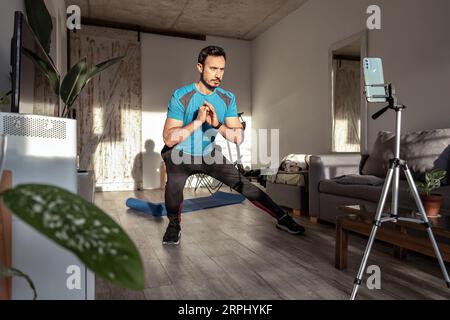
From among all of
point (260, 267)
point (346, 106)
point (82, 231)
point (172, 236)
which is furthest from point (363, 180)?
point (82, 231)

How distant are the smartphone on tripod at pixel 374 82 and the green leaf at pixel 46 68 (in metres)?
1.50

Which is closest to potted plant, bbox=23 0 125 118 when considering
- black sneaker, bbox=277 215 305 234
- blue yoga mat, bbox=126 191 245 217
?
black sneaker, bbox=277 215 305 234

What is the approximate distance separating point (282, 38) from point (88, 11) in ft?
11.0

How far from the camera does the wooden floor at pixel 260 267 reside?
1.62 m

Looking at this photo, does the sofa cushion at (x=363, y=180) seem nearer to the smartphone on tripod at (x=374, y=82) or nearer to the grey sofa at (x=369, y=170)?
the grey sofa at (x=369, y=170)

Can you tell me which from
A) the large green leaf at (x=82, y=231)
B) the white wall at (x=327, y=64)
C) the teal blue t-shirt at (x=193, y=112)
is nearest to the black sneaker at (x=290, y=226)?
the teal blue t-shirt at (x=193, y=112)

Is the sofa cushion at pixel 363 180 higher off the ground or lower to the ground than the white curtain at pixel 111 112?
lower

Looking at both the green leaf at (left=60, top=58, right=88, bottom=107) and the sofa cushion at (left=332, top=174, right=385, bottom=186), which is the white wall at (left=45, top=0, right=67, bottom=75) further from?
the sofa cushion at (left=332, top=174, right=385, bottom=186)

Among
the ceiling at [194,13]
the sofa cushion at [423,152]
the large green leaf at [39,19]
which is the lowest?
the sofa cushion at [423,152]

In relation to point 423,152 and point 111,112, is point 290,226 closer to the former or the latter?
point 423,152

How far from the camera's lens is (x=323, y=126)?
185 inches

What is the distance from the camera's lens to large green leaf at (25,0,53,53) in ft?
5.66
